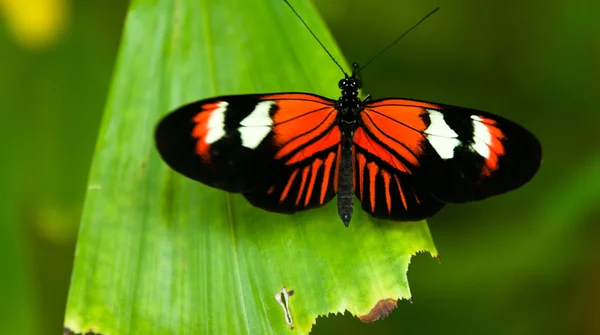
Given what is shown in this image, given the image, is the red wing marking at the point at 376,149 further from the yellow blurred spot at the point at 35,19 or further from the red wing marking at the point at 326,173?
the yellow blurred spot at the point at 35,19

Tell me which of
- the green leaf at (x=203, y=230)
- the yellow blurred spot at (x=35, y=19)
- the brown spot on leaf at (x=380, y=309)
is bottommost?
the brown spot on leaf at (x=380, y=309)

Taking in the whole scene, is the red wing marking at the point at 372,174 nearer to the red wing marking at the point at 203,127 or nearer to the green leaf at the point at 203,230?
the green leaf at the point at 203,230

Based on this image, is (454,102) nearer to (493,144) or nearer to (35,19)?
(493,144)

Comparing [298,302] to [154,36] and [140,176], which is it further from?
[154,36]

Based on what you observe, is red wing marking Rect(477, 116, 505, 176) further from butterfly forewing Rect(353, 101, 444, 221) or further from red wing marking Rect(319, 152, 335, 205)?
red wing marking Rect(319, 152, 335, 205)

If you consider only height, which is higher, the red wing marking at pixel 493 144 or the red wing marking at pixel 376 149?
the red wing marking at pixel 376 149

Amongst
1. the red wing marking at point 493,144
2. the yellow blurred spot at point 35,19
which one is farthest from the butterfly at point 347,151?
the yellow blurred spot at point 35,19

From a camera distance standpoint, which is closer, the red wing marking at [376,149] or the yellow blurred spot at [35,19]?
the red wing marking at [376,149]
